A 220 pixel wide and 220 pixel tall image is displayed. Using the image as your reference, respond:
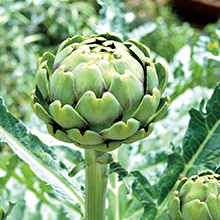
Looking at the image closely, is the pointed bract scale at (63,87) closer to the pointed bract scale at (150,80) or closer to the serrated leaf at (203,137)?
the pointed bract scale at (150,80)

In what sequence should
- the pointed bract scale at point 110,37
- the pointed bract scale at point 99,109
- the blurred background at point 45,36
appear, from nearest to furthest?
the pointed bract scale at point 99,109
the pointed bract scale at point 110,37
the blurred background at point 45,36

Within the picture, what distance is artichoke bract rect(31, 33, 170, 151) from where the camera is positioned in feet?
1.19

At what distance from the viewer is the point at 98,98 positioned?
1.20ft

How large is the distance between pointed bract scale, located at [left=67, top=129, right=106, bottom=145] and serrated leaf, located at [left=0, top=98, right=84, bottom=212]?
0.42 ft

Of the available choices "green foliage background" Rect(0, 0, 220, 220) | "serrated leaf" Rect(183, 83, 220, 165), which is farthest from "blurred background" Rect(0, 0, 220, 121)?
"serrated leaf" Rect(183, 83, 220, 165)

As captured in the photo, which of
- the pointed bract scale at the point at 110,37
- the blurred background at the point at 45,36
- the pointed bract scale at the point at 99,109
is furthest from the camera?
the blurred background at the point at 45,36

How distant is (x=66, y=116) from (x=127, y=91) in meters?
0.08

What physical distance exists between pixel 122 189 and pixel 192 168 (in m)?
0.15

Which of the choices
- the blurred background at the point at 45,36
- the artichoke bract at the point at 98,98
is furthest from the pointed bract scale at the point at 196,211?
the blurred background at the point at 45,36

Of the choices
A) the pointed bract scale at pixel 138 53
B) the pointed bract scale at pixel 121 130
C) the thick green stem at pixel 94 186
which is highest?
the pointed bract scale at pixel 138 53

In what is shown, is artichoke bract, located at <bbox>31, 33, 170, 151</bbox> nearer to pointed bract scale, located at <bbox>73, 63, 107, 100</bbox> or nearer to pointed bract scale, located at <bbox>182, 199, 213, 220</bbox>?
pointed bract scale, located at <bbox>73, 63, 107, 100</bbox>

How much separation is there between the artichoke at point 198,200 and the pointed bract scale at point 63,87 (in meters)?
0.18

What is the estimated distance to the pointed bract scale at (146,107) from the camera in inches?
14.7

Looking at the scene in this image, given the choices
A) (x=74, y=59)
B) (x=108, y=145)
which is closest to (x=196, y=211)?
(x=108, y=145)
